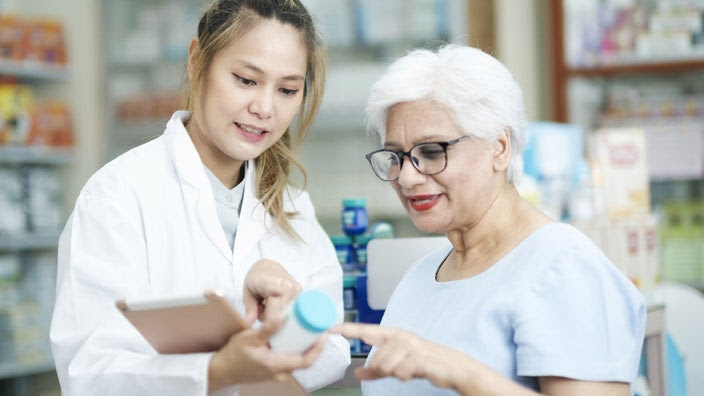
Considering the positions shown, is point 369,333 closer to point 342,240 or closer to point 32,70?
point 342,240

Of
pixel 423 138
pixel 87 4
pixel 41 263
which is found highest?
pixel 87 4

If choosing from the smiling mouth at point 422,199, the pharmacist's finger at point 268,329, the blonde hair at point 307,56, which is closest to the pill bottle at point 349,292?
the blonde hair at point 307,56

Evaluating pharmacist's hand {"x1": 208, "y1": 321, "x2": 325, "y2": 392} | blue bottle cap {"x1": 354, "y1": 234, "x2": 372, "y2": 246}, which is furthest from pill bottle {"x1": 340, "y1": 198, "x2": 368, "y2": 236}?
pharmacist's hand {"x1": 208, "y1": 321, "x2": 325, "y2": 392}

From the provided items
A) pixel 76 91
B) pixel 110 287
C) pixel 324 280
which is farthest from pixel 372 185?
pixel 110 287

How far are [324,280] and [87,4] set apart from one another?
4363mm

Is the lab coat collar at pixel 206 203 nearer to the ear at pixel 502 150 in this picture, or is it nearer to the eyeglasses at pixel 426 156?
the eyeglasses at pixel 426 156

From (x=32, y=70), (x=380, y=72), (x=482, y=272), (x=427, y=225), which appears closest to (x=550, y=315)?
(x=482, y=272)

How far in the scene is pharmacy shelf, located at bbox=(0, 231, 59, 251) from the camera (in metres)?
5.24

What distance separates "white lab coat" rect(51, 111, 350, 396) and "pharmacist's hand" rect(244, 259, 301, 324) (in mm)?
183

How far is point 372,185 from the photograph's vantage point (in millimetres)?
5496

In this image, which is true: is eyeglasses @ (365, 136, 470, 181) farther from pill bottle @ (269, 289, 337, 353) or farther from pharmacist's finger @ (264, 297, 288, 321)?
pill bottle @ (269, 289, 337, 353)

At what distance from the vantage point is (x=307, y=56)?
210cm

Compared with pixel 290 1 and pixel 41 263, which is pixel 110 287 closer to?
pixel 290 1

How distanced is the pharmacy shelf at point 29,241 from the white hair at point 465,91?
3.92 metres
